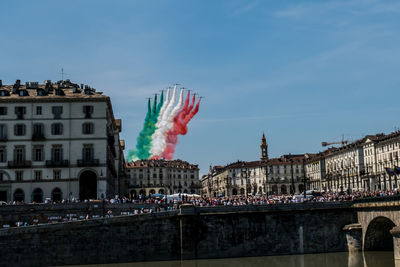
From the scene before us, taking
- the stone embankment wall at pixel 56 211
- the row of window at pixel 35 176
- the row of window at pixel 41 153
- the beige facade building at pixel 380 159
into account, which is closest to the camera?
the stone embankment wall at pixel 56 211

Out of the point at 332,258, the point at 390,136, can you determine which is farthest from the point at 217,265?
the point at 390,136

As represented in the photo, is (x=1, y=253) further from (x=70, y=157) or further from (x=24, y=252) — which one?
(x=70, y=157)

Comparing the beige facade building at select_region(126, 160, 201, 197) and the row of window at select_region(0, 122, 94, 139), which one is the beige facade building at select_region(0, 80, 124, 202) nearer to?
the row of window at select_region(0, 122, 94, 139)

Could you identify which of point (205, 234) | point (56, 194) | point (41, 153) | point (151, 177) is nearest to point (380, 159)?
point (205, 234)

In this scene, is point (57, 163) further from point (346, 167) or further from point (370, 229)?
point (346, 167)

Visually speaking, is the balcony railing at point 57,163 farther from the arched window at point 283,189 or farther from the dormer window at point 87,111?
the arched window at point 283,189

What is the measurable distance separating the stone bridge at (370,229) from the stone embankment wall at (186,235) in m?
1.18

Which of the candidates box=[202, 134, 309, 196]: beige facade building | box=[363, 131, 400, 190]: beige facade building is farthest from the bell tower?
box=[363, 131, 400, 190]: beige facade building

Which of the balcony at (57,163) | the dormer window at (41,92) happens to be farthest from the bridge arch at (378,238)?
the dormer window at (41,92)

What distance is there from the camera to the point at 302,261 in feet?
158

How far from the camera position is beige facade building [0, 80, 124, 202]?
6412 centimetres

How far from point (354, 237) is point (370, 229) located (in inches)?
79.8

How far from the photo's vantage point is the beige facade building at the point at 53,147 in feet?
210

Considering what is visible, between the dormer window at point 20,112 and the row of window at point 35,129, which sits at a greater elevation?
the dormer window at point 20,112
